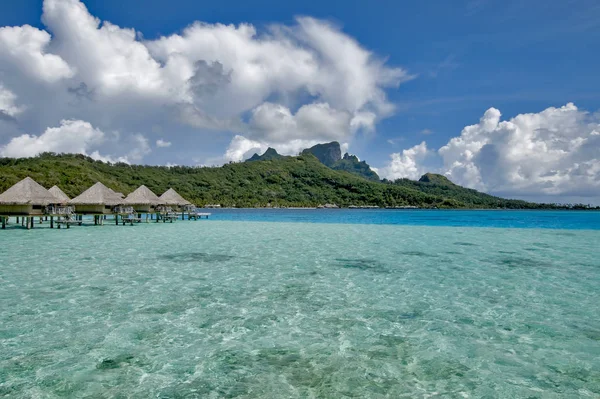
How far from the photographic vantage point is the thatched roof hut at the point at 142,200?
118 feet

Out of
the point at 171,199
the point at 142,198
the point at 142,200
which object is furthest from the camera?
the point at 171,199

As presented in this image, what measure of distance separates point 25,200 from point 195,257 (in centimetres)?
1905

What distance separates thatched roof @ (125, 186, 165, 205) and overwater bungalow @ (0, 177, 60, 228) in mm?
7511

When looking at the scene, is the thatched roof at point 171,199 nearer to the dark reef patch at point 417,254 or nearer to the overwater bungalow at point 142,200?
the overwater bungalow at point 142,200

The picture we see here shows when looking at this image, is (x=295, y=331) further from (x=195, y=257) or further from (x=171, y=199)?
(x=171, y=199)

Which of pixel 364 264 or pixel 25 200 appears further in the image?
pixel 25 200

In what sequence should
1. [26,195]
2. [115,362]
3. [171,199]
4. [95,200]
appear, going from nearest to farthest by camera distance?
[115,362]
[26,195]
[95,200]
[171,199]

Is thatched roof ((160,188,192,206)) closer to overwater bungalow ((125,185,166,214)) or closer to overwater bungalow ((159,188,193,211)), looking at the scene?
overwater bungalow ((159,188,193,211))

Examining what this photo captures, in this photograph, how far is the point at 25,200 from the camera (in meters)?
26.3

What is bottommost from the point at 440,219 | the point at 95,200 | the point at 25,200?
the point at 440,219

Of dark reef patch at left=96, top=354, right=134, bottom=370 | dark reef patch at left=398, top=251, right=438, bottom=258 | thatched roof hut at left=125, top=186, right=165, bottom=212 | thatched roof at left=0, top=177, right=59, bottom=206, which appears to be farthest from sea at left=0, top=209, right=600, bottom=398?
thatched roof hut at left=125, top=186, right=165, bottom=212

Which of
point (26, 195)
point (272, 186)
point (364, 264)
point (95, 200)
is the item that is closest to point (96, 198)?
point (95, 200)

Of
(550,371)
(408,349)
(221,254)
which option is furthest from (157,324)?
(221,254)

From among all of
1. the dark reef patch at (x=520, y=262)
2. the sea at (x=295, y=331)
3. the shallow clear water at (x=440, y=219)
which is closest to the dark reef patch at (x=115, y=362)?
the sea at (x=295, y=331)
